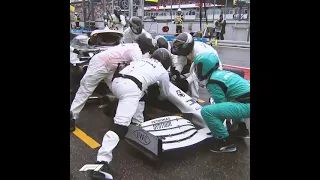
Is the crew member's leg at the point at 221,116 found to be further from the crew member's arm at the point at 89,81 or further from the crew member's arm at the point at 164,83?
the crew member's arm at the point at 89,81

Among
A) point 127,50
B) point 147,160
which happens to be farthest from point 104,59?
point 147,160

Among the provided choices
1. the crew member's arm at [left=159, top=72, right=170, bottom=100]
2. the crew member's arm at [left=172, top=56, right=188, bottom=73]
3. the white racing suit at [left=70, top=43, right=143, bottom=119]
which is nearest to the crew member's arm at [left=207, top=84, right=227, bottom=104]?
the crew member's arm at [left=159, top=72, right=170, bottom=100]

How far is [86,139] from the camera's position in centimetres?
420

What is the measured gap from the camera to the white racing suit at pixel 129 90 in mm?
3037

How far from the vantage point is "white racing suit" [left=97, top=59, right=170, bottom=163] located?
3037mm

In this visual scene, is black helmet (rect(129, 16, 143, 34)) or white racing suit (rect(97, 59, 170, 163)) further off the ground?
black helmet (rect(129, 16, 143, 34))

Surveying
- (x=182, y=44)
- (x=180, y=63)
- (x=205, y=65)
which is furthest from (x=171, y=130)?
(x=180, y=63)

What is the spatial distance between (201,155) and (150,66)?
4.36 ft

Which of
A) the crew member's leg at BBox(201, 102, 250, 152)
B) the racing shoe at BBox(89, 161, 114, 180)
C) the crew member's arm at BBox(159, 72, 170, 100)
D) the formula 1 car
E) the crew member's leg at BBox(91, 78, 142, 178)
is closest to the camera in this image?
the racing shoe at BBox(89, 161, 114, 180)

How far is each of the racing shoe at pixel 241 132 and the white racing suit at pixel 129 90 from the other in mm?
1163

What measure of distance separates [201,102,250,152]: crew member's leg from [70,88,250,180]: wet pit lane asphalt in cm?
12

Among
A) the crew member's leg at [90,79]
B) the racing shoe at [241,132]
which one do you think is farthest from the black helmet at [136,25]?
the racing shoe at [241,132]

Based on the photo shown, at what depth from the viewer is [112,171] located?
3162 millimetres

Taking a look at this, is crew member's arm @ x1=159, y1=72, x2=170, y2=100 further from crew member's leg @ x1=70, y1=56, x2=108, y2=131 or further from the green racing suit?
crew member's leg @ x1=70, y1=56, x2=108, y2=131
